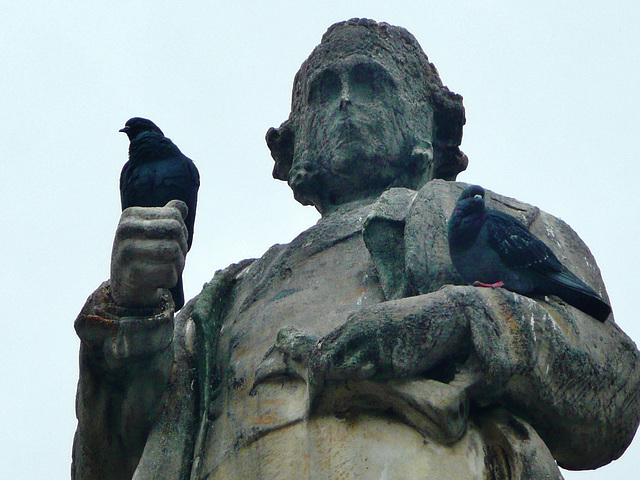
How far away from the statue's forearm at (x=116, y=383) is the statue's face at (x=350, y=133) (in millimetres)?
1778

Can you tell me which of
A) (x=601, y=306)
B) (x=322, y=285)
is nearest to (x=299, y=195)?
(x=322, y=285)

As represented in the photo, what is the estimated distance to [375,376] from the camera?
17.7 ft

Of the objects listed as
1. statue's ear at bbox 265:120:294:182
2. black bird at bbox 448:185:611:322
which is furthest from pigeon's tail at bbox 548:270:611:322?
statue's ear at bbox 265:120:294:182

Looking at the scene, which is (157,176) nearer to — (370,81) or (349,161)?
(349,161)

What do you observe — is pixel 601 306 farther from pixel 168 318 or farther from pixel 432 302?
pixel 168 318

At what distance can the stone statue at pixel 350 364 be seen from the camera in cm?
536

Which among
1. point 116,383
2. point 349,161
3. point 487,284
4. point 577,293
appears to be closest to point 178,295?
point 116,383

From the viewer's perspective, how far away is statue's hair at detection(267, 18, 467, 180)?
25.4ft

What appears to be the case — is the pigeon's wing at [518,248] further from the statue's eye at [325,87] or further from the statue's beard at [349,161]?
the statue's eye at [325,87]

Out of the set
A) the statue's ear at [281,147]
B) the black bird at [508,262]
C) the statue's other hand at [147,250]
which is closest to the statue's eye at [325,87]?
the statue's ear at [281,147]

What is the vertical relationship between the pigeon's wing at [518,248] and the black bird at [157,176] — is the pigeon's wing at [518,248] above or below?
below

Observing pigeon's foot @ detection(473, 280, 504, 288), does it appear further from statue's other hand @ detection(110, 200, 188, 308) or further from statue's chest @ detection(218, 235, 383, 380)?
statue's other hand @ detection(110, 200, 188, 308)

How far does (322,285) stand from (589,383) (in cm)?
147

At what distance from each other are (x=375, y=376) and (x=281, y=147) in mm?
2983
